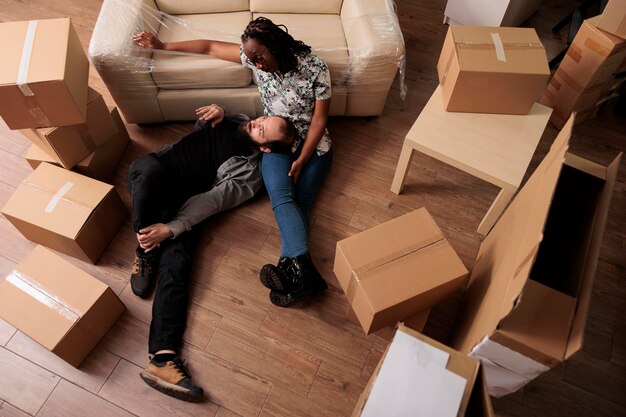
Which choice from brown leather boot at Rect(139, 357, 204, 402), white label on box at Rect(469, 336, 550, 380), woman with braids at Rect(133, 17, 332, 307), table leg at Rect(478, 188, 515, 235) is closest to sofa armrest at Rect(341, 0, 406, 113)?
woman with braids at Rect(133, 17, 332, 307)

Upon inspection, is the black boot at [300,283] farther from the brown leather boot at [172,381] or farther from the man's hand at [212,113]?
the man's hand at [212,113]

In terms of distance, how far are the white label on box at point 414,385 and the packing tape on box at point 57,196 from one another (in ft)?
4.61

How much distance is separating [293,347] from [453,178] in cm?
111

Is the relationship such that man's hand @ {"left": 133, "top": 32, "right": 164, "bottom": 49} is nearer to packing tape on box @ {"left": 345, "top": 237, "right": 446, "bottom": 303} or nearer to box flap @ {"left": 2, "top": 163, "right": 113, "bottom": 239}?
box flap @ {"left": 2, "top": 163, "right": 113, "bottom": 239}

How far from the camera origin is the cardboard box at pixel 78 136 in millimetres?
1790

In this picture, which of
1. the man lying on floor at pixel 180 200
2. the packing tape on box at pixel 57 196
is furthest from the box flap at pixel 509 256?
the packing tape on box at pixel 57 196

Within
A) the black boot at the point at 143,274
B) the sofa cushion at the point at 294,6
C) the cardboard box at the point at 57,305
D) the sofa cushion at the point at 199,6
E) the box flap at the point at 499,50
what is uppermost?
the box flap at the point at 499,50

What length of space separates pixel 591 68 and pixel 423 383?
6.00ft

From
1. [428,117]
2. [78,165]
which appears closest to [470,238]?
[428,117]

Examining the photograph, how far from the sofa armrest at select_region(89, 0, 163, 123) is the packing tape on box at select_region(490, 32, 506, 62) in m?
1.43

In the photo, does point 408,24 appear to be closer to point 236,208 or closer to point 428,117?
point 428,117

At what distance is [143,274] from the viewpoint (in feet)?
5.96

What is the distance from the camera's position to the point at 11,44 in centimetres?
169

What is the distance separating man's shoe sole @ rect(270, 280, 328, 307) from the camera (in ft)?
5.75
